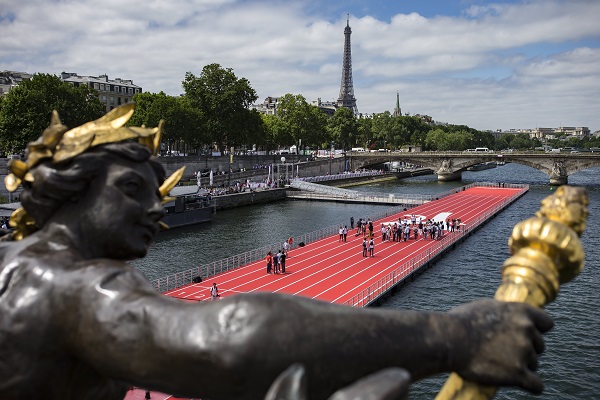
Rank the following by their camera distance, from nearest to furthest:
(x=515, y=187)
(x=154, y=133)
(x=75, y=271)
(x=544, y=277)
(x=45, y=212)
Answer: (x=75, y=271) < (x=544, y=277) < (x=45, y=212) < (x=154, y=133) < (x=515, y=187)

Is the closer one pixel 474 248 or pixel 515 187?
pixel 474 248

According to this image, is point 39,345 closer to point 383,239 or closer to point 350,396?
point 350,396

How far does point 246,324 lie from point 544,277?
46.9 inches

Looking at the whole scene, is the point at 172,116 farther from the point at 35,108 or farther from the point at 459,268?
the point at 459,268

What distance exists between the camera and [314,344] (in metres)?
1.70

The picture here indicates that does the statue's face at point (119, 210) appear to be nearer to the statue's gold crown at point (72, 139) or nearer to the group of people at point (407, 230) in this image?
the statue's gold crown at point (72, 139)

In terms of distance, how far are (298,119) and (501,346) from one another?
303ft

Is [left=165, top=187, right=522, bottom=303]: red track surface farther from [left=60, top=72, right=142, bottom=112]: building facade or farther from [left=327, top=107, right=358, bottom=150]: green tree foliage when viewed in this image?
[left=327, top=107, right=358, bottom=150]: green tree foliage

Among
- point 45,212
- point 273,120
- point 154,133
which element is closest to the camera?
point 45,212

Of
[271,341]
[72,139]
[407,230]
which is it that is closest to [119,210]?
[72,139]

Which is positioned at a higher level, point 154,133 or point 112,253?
point 154,133

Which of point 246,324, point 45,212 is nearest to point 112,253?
point 45,212

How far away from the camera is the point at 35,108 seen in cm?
4891

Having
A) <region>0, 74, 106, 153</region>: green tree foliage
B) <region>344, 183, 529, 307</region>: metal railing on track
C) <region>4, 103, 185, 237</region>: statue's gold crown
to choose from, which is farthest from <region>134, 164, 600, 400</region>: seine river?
<region>0, 74, 106, 153</region>: green tree foliage
